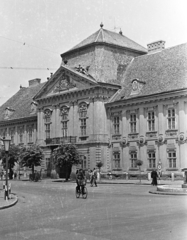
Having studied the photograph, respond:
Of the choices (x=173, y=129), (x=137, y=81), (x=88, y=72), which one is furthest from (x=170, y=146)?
(x=88, y=72)

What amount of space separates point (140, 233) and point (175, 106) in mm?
31341

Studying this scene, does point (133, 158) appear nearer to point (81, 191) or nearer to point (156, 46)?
point (156, 46)

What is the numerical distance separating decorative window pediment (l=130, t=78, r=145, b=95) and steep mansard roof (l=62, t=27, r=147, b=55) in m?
7.95

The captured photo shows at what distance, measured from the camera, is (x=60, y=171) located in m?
52.8

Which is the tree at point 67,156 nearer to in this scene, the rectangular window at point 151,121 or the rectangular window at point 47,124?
the rectangular window at point 151,121

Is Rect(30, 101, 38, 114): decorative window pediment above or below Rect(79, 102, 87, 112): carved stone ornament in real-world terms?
above

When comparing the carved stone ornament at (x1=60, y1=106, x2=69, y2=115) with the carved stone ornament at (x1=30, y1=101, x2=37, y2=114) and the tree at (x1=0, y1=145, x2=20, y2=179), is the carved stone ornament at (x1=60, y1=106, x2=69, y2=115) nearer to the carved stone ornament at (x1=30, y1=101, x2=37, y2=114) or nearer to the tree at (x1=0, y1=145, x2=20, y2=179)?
the tree at (x1=0, y1=145, x2=20, y2=179)

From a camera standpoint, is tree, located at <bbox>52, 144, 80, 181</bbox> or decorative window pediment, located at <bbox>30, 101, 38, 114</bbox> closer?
tree, located at <bbox>52, 144, 80, 181</bbox>

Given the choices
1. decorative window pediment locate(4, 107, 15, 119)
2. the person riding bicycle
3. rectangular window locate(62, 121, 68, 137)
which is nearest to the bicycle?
the person riding bicycle

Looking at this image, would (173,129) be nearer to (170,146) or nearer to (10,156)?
(170,146)

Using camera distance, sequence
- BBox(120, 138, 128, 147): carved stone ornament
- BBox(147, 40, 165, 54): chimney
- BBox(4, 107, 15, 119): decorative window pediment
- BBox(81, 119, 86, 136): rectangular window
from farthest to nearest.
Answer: BBox(4, 107, 15, 119): decorative window pediment < BBox(147, 40, 165, 54): chimney < BBox(81, 119, 86, 136): rectangular window < BBox(120, 138, 128, 147): carved stone ornament

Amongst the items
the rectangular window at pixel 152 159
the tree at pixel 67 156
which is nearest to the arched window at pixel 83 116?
the tree at pixel 67 156

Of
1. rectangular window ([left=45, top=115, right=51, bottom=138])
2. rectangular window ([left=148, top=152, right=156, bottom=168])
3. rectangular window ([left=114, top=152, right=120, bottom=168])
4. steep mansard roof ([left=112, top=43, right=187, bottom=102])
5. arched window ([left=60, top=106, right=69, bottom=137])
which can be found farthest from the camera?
rectangular window ([left=45, top=115, right=51, bottom=138])

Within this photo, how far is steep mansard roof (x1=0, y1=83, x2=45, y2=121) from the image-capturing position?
6330cm
